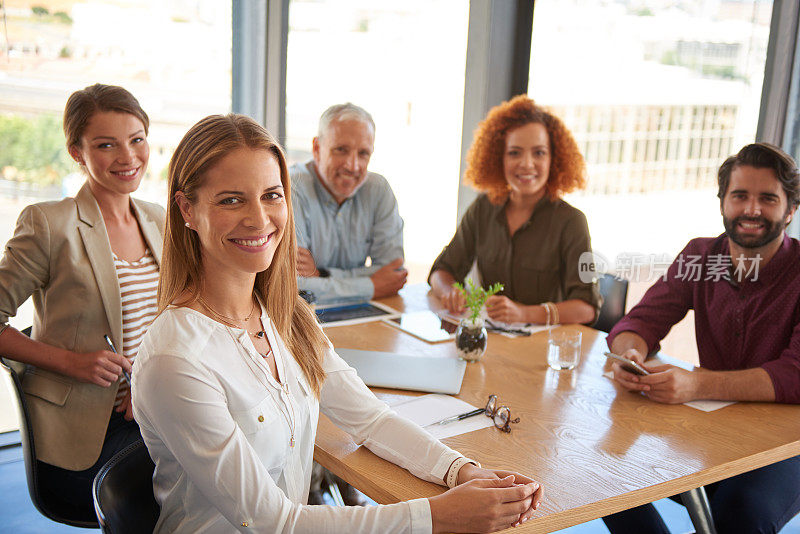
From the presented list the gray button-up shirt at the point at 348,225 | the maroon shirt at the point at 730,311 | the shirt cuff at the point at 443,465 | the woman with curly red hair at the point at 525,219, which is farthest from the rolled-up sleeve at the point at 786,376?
the gray button-up shirt at the point at 348,225

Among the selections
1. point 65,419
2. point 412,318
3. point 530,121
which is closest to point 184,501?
point 65,419

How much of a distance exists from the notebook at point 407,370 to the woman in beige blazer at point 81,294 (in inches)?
25.9

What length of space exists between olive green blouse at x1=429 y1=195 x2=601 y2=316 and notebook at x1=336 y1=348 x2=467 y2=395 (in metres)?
0.86

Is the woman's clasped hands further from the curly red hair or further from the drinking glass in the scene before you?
the curly red hair

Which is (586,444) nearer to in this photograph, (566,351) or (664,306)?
(566,351)

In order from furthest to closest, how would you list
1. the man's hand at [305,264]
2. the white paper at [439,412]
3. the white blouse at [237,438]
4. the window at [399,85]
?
the window at [399,85] < the man's hand at [305,264] < the white paper at [439,412] < the white blouse at [237,438]

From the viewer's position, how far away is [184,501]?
4.50ft

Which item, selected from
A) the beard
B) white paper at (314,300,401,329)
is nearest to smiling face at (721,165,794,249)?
the beard

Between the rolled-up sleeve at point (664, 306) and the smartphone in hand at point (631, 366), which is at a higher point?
the rolled-up sleeve at point (664, 306)

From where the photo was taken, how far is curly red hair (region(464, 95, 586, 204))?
10.1 ft

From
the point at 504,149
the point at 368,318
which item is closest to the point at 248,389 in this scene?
the point at 368,318

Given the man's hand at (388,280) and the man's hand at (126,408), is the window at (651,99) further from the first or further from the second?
the man's hand at (126,408)

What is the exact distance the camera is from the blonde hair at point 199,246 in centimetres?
143

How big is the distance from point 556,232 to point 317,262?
0.99 m
